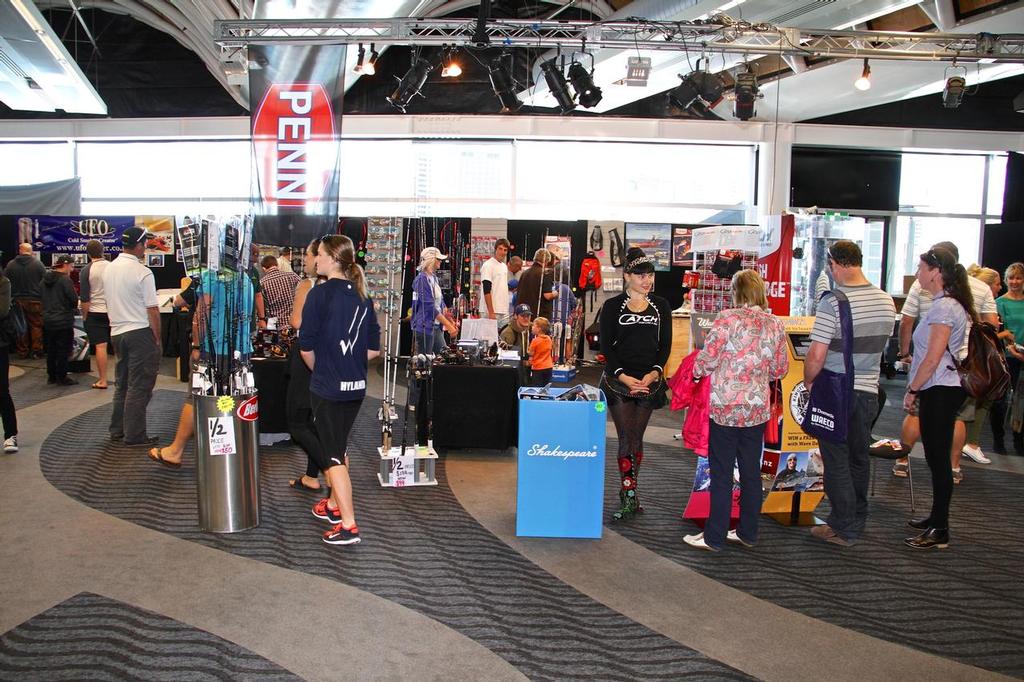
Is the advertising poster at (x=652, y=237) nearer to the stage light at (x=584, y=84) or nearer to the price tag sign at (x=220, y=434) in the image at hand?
the stage light at (x=584, y=84)

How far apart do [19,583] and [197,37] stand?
28.8 feet

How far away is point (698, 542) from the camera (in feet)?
13.4

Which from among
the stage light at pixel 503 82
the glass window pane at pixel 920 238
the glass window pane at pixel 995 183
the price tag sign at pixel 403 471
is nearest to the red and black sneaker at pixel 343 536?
the price tag sign at pixel 403 471

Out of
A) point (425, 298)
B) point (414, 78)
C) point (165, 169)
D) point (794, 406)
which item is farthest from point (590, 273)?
point (165, 169)

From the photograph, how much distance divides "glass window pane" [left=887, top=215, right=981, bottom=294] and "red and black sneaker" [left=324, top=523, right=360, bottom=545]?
11.0 metres

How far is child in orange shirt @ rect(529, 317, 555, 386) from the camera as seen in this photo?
646cm

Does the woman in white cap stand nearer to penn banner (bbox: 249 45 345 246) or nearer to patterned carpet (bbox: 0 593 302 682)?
penn banner (bbox: 249 45 345 246)

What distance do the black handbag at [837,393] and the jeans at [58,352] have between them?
7830 millimetres

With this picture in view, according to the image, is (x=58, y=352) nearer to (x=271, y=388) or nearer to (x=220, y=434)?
(x=271, y=388)

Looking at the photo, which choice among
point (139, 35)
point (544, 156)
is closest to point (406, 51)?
point (544, 156)

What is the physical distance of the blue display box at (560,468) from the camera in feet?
13.3

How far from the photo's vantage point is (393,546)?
13.0 ft

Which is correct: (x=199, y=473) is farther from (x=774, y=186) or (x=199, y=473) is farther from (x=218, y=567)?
(x=774, y=186)

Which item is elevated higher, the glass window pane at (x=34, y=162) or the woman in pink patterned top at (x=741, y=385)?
the glass window pane at (x=34, y=162)
